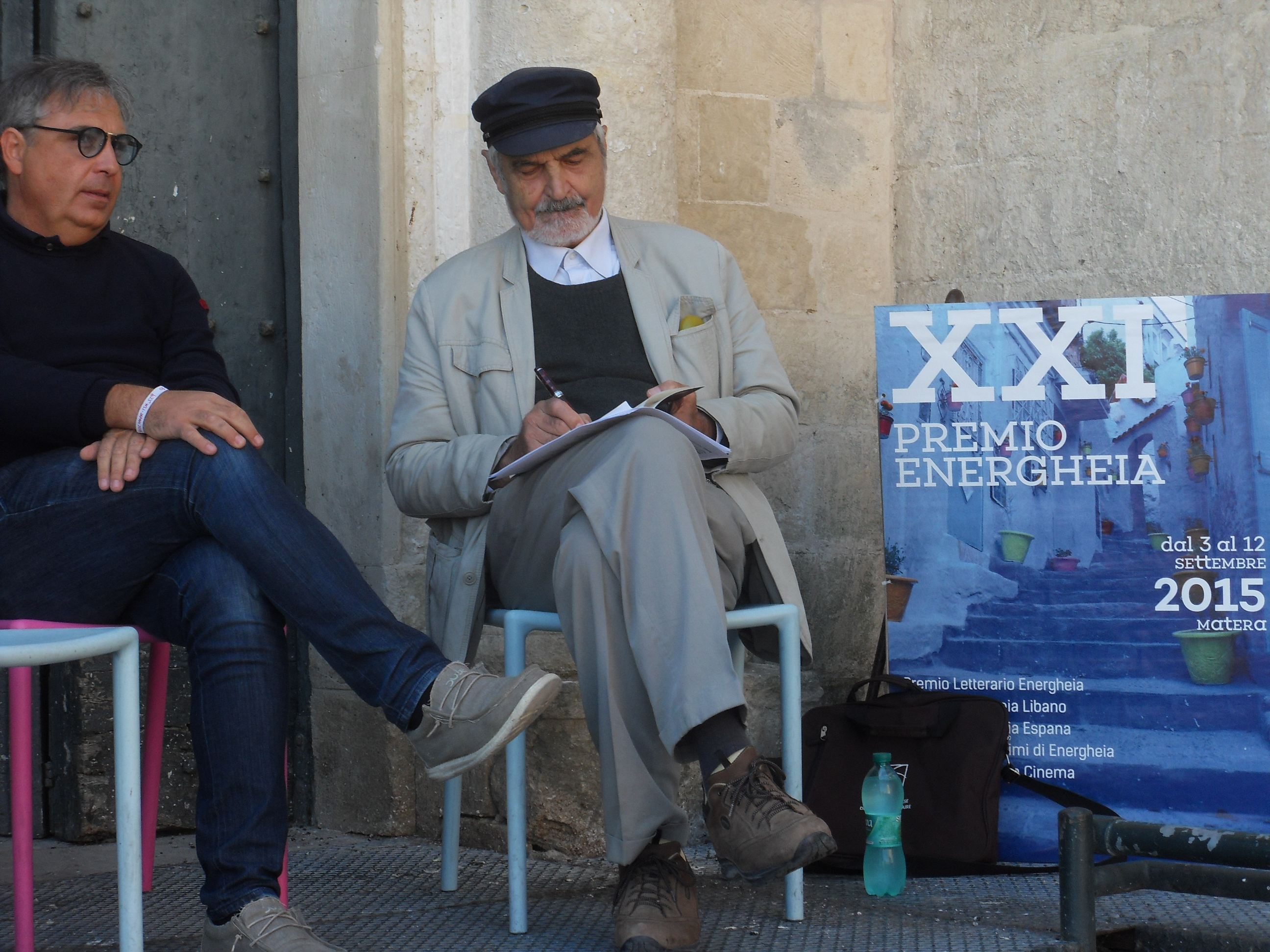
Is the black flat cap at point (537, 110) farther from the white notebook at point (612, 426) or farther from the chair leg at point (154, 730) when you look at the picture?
the chair leg at point (154, 730)

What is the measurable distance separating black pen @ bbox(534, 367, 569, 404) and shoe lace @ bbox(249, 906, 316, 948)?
0.98 m

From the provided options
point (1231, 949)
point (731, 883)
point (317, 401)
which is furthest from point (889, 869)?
point (317, 401)

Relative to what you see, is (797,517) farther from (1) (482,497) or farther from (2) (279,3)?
(2) (279,3)

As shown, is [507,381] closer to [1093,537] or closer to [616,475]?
[616,475]

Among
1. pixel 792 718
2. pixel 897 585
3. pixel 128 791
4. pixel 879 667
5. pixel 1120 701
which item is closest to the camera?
pixel 128 791

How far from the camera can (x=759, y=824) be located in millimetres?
1906

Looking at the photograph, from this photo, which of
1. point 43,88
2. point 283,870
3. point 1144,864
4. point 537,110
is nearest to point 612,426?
point 537,110

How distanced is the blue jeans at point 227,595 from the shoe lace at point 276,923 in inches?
1.5

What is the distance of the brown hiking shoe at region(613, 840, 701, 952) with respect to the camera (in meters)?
2.06

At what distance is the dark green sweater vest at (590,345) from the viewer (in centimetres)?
261

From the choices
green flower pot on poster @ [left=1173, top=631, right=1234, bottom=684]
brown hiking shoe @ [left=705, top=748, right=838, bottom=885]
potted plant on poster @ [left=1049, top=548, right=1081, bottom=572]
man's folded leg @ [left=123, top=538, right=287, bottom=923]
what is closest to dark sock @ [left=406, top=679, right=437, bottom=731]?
man's folded leg @ [left=123, top=538, right=287, bottom=923]

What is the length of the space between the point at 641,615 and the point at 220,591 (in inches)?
24.4

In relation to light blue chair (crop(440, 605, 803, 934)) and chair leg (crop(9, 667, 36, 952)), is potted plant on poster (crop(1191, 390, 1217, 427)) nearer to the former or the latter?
light blue chair (crop(440, 605, 803, 934))

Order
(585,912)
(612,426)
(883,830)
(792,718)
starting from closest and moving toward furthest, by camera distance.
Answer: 1. (612,426)
2. (792,718)
3. (585,912)
4. (883,830)
